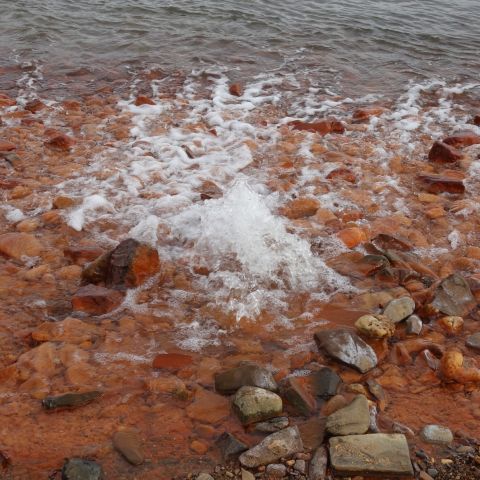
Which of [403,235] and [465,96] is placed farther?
[465,96]

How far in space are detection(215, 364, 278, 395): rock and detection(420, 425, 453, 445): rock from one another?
804 mm

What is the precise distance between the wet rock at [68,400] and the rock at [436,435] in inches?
69.2

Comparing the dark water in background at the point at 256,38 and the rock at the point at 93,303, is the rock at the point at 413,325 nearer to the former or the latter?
the rock at the point at 93,303

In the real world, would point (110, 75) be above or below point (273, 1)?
below

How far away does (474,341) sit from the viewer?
3424 mm

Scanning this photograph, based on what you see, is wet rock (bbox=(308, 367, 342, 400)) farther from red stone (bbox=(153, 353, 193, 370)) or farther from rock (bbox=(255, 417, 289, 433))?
red stone (bbox=(153, 353, 193, 370))

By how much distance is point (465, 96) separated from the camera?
8094mm

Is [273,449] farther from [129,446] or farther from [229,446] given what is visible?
[129,446]

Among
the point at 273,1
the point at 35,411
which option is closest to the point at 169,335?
the point at 35,411

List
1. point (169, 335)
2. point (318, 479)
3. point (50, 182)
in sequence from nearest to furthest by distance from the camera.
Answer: point (318, 479) < point (169, 335) < point (50, 182)

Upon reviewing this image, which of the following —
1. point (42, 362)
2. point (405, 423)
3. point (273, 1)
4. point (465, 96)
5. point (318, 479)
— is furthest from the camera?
point (273, 1)

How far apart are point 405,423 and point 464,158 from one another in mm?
3968

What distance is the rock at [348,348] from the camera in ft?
10.4

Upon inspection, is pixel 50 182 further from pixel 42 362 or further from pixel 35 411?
pixel 35 411
